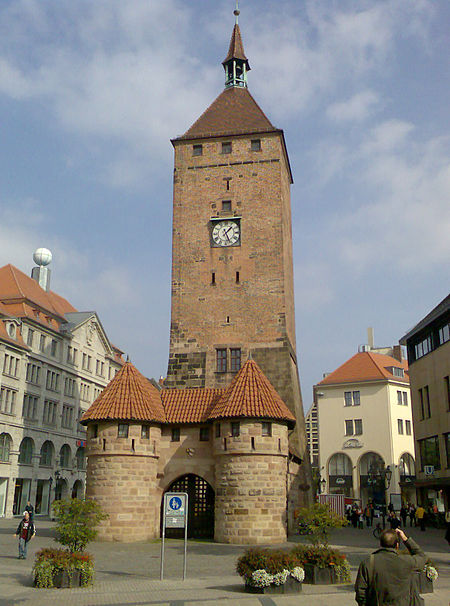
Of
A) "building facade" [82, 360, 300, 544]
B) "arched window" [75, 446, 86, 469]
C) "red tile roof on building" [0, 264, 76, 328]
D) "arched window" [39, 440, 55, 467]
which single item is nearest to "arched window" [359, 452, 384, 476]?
"arched window" [75, 446, 86, 469]

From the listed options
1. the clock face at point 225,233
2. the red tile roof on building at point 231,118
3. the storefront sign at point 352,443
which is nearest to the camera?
the clock face at point 225,233

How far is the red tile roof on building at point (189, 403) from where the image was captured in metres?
29.1

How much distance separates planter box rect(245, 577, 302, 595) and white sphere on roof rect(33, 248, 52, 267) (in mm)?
51310

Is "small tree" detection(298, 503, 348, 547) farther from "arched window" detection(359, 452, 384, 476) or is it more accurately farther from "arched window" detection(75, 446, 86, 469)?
"arched window" detection(359, 452, 384, 476)

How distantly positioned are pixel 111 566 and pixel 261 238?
74.9 feet

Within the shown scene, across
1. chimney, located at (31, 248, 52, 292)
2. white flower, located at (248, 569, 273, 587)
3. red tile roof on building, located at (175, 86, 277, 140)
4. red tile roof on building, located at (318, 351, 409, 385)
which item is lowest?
white flower, located at (248, 569, 273, 587)

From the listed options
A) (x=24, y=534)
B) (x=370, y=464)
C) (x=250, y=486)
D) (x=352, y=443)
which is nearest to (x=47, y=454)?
(x=352, y=443)

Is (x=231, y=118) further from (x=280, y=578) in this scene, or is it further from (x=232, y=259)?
(x=280, y=578)

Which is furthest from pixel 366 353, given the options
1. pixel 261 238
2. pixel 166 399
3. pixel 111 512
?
pixel 111 512

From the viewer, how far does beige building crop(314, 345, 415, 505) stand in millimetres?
60594

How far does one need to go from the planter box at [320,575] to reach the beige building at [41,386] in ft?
115

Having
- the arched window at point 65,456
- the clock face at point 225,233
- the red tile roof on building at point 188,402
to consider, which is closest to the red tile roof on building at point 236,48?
the clock face at point 225,233

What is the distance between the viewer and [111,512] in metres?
25.9

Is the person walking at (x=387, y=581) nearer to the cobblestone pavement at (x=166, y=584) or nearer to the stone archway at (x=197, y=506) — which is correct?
the cobblestone pavement at (x=166, y=584)
